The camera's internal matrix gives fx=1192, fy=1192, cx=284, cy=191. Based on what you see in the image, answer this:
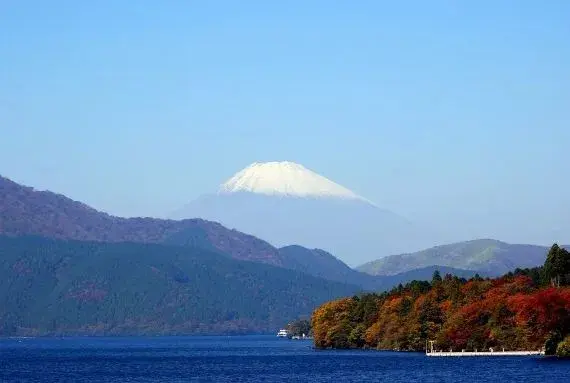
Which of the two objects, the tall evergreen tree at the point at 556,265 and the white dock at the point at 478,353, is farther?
the tall evergreen tree at the point at 556,265

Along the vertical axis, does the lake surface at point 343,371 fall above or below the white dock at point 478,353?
below

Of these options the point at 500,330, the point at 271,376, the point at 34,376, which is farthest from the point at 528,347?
the point at 34,376

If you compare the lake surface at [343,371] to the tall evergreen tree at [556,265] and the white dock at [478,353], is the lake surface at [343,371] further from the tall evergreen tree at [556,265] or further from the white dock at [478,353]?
the tall evergreen tree at [556,265]

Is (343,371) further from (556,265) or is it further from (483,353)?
(556,265)

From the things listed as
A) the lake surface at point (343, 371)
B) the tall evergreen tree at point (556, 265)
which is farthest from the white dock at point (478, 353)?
the tall evergreen tree at point (556, 265)

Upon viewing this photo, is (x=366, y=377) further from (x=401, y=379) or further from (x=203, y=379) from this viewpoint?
(x=203, y=379)

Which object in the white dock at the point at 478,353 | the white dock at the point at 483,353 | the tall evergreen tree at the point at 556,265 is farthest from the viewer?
the tall evergreen tree at the point at 556,265

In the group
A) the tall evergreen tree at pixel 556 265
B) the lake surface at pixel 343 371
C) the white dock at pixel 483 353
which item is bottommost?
the lake surface at pixel 343 371

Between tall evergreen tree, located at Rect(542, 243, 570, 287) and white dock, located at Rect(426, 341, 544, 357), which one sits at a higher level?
tall evergreen tree, located at Rect(542, 243, 570, 287)

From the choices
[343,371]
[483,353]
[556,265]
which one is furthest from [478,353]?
[343,371]

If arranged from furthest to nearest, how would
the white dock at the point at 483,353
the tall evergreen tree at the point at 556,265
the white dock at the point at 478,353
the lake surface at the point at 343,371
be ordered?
the tall evergreen tree at the point at 556,265 < the white dock at the point at 478,353 < the white dock at the point at 483,353 < the lake surface at the point at 343,371

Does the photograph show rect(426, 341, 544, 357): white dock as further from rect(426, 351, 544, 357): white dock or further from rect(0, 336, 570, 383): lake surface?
rect(0, 336, 570, 383): lake surface

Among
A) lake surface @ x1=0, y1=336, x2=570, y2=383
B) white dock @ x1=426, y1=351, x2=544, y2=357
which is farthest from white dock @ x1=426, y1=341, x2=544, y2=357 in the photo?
lake surface @ x1=0, y1=336, x2=570, y2=383

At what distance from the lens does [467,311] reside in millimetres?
186125
